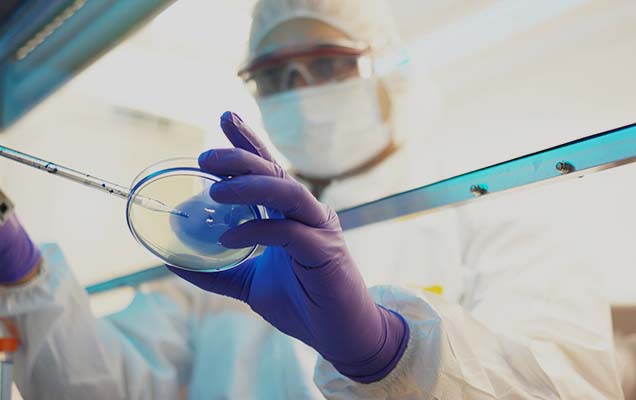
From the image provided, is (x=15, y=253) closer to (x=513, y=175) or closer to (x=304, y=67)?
(x=304, y=67)

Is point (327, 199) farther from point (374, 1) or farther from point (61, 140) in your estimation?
point (61, 140)

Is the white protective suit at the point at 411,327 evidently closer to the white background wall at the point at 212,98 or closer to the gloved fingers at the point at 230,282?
the gloved fingers at the point at 230,282

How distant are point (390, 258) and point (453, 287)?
175mm

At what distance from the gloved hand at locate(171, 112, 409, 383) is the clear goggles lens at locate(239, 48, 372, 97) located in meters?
0.61

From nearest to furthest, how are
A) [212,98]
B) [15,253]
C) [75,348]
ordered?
[15,253] < [75,348] < [212,98]

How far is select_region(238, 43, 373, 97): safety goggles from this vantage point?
4.14 ft

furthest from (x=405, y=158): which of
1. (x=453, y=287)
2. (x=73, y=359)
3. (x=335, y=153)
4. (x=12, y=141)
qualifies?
(x=12, y=141)

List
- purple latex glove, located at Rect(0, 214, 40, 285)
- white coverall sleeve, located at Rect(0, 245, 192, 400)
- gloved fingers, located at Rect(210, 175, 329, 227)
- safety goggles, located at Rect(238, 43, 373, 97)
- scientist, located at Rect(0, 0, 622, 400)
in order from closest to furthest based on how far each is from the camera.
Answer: gloved fingers, located at Rect(210, 175, 329, 227) < scientist, located at Rect(0, 0, 622, 400) < purple latex glove, located at Rect(0, 214, 40, 285) < white coverall sleeve, located at Rect(0, 245, 192, 400) < safety goggles, located at Rect(238, 43, 373, 97)

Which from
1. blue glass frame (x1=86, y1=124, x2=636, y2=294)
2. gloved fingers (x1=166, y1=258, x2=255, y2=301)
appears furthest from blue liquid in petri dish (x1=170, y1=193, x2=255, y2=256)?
blue glass frame (x1=86, y1=124, x2=636, y2=294)

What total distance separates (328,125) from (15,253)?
750 mm

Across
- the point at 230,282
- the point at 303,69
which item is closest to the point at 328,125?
the point at 303,69

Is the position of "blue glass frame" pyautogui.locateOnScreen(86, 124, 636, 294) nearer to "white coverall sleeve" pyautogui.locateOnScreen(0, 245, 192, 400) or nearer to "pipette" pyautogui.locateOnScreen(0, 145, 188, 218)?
"pipette" pyautogui.locateOnScreen(0, 145, 188, 218)

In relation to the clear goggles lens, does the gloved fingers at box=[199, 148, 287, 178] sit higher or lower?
lower

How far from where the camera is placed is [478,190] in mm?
747
